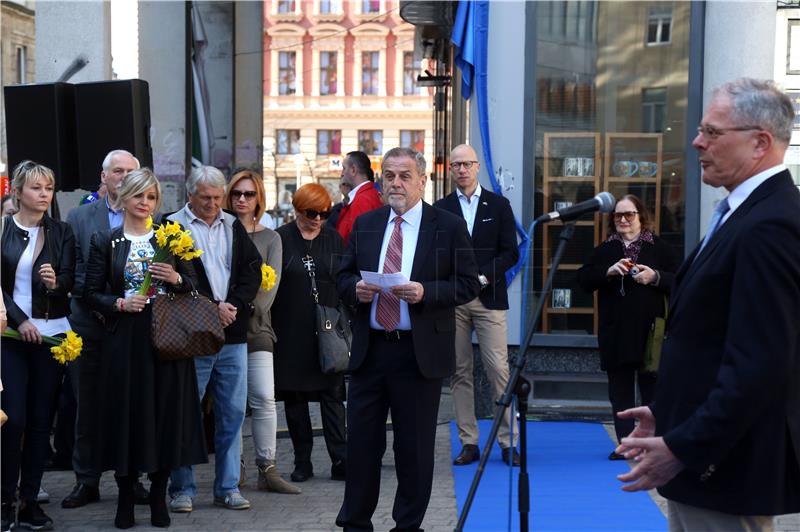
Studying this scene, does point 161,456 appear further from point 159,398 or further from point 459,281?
point 459,281

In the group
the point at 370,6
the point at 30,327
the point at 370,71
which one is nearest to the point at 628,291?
the point at 30,327

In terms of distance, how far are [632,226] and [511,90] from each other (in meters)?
2.67

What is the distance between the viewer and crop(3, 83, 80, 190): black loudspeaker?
8836mm

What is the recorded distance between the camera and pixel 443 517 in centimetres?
702

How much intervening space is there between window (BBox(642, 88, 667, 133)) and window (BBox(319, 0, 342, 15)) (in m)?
59.8

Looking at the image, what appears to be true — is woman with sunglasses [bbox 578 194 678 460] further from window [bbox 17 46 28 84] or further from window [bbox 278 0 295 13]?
window [bbox 278 0 295 13]

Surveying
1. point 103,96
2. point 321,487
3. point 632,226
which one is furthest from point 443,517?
point 103,96

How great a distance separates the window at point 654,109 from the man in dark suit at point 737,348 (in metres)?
7.41

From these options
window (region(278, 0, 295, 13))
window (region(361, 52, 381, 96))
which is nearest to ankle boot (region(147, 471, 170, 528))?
window (region(278, 0, 295, 13))

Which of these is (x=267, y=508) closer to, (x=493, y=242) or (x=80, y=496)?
(x=80, y=496)

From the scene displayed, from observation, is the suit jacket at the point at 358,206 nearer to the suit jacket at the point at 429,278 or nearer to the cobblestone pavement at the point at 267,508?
the cobblestone pavement at the point at 267,508

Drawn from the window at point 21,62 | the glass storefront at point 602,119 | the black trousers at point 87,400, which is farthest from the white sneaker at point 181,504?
the window at point 21,62

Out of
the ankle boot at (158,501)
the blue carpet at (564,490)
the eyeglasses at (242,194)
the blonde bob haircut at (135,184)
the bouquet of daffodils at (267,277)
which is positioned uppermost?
the blonde bob haircut at (135,184)

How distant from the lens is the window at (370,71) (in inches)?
2813
